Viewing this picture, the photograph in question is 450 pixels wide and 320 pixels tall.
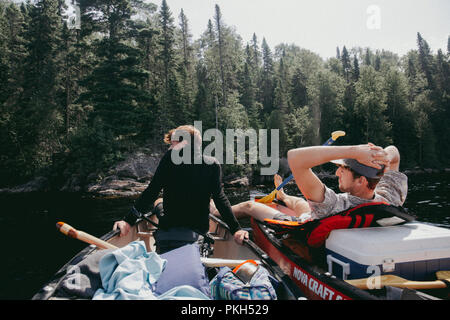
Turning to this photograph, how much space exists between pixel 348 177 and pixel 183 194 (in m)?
1.83

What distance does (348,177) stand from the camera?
2.77 meters

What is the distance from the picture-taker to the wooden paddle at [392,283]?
2.12 meters

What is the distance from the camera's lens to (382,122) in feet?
114

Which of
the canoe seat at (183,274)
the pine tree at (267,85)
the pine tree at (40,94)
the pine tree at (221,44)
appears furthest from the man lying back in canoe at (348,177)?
the pine tree at (267,85)

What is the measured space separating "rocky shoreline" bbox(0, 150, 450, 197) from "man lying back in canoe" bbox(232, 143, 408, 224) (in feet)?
63.3

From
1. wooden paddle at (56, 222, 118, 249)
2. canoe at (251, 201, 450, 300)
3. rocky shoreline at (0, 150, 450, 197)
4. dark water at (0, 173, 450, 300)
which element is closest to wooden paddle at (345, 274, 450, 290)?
canoe at (251, 201, 450, 300)

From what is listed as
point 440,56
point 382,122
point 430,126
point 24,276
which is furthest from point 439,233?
point 440,56

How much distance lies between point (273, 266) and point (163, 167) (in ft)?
5.27

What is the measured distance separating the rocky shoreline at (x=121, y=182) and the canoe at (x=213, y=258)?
1652cm

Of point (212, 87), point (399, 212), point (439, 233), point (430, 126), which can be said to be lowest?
point (439, 233)

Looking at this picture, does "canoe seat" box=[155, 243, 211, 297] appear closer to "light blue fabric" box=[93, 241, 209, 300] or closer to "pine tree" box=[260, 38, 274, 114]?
"light blue fabric" box=[93, 241, 209, 300]

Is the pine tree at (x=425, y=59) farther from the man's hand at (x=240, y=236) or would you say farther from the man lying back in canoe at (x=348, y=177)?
the man's hand at (x=240, y=236)

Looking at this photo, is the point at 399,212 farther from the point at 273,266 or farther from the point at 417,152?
the point at 417,152

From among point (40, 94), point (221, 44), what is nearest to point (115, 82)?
point (40, 94)
